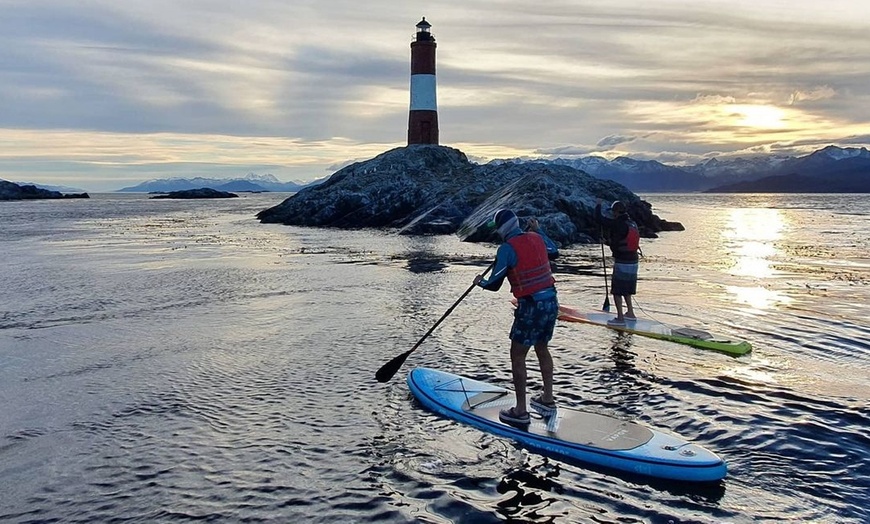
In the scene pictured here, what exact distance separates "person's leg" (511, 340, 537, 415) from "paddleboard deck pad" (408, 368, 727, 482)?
31 centimetres

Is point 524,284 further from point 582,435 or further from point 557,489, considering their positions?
point 557,489

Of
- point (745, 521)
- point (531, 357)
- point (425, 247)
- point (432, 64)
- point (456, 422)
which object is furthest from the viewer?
point (432, 64)

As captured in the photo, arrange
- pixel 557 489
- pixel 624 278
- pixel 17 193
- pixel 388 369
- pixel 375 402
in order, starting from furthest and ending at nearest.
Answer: pixel 17 193, pixel 624 278, pixel 388 369, pixel 375 402, pixel 557 489

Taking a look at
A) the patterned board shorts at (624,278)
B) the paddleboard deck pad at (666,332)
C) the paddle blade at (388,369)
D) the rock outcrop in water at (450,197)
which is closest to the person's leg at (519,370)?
the paddle blade at (388,369)

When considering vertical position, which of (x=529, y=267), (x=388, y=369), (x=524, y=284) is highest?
(x=529, y=267)

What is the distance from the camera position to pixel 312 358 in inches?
575

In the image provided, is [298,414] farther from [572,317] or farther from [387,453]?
[572,317]

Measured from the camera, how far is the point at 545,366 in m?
10.2

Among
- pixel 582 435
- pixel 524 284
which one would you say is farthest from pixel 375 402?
pixel 582 435

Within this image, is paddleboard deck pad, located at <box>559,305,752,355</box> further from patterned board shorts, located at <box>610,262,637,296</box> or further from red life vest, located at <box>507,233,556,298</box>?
red life vest, located at <box>507,233,556,298</box>

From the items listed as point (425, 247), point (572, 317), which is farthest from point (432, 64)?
point (572, 317)

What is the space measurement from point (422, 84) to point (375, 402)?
60898 mm

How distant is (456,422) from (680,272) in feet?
69.4

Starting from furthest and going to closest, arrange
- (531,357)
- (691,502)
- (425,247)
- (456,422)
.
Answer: (425,247) < (531,357) < (456,422) < (691,502)
